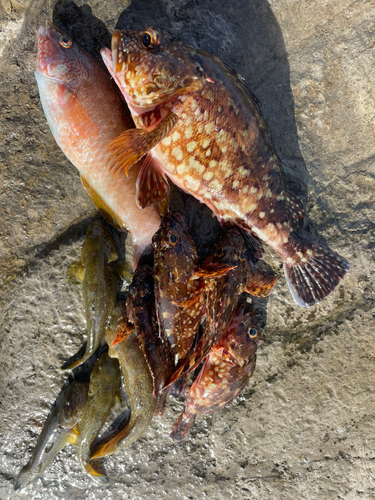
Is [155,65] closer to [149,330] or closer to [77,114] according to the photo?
[77,114]

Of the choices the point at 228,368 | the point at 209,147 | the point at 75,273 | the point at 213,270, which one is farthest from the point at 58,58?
the point at 228,368

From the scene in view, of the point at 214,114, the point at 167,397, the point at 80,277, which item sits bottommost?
the point at 167,397

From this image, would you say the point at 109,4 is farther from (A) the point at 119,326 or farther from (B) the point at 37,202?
(A) the point at 119,326

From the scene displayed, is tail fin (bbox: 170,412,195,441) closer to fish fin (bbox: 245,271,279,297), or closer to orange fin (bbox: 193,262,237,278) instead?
fish fin (bbox: 245,271,279,297)

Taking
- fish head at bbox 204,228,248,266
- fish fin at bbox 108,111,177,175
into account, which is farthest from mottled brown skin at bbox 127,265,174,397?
fish fin at bbox 108,111,177,175

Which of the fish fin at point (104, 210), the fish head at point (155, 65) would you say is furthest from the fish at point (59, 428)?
the fish head at point (155, 65)

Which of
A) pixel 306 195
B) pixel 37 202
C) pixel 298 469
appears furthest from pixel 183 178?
pixel 298 469
